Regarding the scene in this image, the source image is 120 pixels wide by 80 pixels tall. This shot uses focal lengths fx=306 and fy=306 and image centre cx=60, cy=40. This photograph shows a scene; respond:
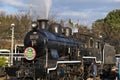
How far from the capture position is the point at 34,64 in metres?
15.9

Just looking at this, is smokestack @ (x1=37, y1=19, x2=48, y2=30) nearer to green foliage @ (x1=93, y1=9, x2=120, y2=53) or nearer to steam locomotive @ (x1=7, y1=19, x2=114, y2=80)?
steam locomotive @ (x1=7, y1=19, x2=114, y2=80)

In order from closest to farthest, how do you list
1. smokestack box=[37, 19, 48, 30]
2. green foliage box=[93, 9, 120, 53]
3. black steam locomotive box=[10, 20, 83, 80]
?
black steam locomotive box=[10, 20, 83, 80]
smokestack box=[37, 19, 48, 30]
green foliage box=[93, 9, 120, 53]

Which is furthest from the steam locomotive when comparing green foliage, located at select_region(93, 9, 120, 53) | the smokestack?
green foliage, located at select_region(93, 9, 120, 53)

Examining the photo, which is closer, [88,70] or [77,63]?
[77,63]

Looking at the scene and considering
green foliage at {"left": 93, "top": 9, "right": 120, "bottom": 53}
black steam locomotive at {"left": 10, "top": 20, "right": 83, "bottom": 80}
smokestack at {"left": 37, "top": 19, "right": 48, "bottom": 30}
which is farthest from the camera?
green foliage at {"left": 93, "top": 9, "right": 120, "bottom": 53}

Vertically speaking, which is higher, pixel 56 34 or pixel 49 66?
pixel 56 34

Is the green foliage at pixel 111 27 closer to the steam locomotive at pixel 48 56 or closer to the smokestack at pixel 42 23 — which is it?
the steam locomotive at pixel 48 56

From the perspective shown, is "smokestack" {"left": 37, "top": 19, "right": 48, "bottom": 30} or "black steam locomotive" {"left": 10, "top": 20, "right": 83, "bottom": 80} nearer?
"black steam locomotive" {"left": 10, "top": 20, "right": 83, "bottom": 80}

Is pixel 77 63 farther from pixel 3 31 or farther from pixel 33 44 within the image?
pixel 3 31

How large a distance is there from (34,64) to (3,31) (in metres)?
42.9

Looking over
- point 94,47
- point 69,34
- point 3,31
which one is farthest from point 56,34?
point 3,31

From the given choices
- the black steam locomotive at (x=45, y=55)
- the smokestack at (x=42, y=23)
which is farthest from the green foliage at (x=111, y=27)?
the smokestack at (x=42, y=23)

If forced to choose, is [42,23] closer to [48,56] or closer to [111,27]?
[48,56]

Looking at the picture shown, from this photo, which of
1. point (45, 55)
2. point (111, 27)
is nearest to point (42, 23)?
point (45, 55)
